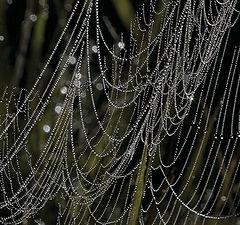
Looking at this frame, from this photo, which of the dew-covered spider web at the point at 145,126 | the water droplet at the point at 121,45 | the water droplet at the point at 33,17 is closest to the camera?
the dew-covered spider web at the point at 145,126

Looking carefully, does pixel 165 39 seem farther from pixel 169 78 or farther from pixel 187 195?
pixel 187 195

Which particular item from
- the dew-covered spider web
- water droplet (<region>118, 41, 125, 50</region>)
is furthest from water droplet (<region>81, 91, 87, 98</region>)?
water droplet (<region>118, 41, 125, 50</region>)

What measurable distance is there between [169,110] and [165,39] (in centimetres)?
13

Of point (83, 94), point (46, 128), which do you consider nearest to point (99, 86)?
point (83, 94)

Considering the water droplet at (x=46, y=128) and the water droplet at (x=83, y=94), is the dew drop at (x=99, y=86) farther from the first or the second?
the water droplet at (x=46, y=128)

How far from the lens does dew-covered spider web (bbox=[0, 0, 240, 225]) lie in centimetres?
103

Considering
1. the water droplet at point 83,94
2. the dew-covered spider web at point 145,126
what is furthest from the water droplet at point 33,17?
the water droplet at point 83,94

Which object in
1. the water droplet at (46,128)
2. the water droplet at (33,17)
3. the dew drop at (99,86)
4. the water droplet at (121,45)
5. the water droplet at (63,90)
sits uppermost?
the water droplet at (33,17)

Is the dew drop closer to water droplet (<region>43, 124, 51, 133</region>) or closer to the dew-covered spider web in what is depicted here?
the dew-covered spider web

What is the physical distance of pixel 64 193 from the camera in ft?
4.21

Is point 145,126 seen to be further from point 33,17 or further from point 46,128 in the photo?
point 33,17

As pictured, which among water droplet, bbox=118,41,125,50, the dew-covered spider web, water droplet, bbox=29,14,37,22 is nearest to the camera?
the dew-covered spider web

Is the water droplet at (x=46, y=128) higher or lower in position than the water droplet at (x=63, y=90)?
lower

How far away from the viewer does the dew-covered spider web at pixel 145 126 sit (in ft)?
3.37
